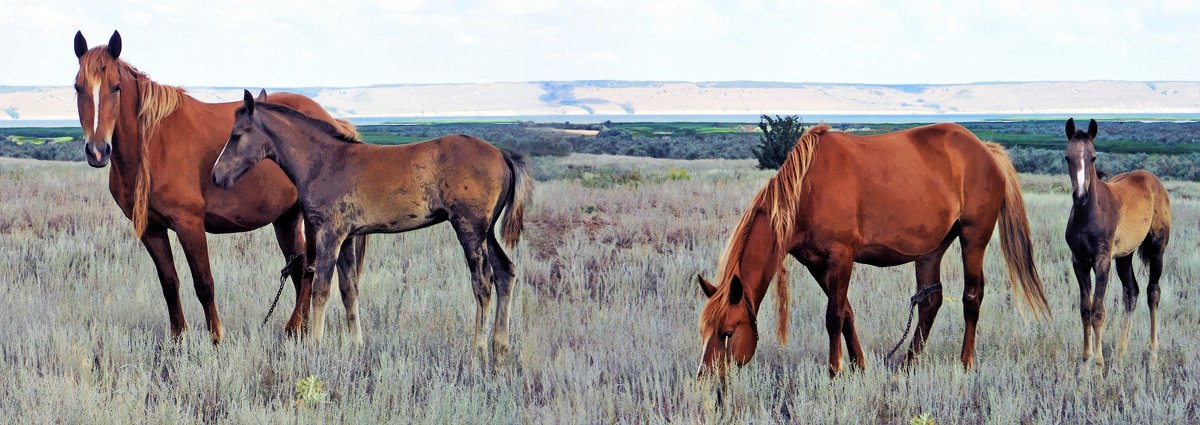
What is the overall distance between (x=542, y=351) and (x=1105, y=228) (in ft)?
13.3

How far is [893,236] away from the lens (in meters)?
5.84

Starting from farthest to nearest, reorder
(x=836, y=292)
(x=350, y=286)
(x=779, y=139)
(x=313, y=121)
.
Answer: (x=779, y=139)
(x=350, y=286)
(x=313, y=121)
(x=836, y=292)

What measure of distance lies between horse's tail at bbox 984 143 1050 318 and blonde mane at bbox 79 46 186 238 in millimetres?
5722

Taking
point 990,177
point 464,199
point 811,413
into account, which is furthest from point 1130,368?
point 464,199

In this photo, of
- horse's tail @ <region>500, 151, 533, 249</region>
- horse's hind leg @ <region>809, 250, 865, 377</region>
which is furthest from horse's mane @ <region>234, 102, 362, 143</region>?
horse's hind leg @ <region>809, 250, 865, 377</region>

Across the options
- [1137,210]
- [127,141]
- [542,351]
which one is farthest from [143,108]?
[1137,210]

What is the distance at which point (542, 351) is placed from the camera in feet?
21.7

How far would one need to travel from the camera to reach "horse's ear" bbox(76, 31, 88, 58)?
5.94 m

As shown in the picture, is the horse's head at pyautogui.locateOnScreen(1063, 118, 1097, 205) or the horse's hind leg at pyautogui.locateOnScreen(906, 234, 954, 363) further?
the horse's hind leg at pyautogui.locateOnScreen(906, 234, 954, 363)

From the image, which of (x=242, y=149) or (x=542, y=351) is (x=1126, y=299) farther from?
(x=242, y=149)

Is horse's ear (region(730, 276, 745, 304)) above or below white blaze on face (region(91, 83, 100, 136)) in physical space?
below

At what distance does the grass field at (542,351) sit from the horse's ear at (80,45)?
1928mm

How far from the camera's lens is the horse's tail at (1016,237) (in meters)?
6.58

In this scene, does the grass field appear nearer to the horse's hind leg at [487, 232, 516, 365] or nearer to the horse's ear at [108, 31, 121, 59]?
the horse's hind leg at [487, 232, 516, 365]
